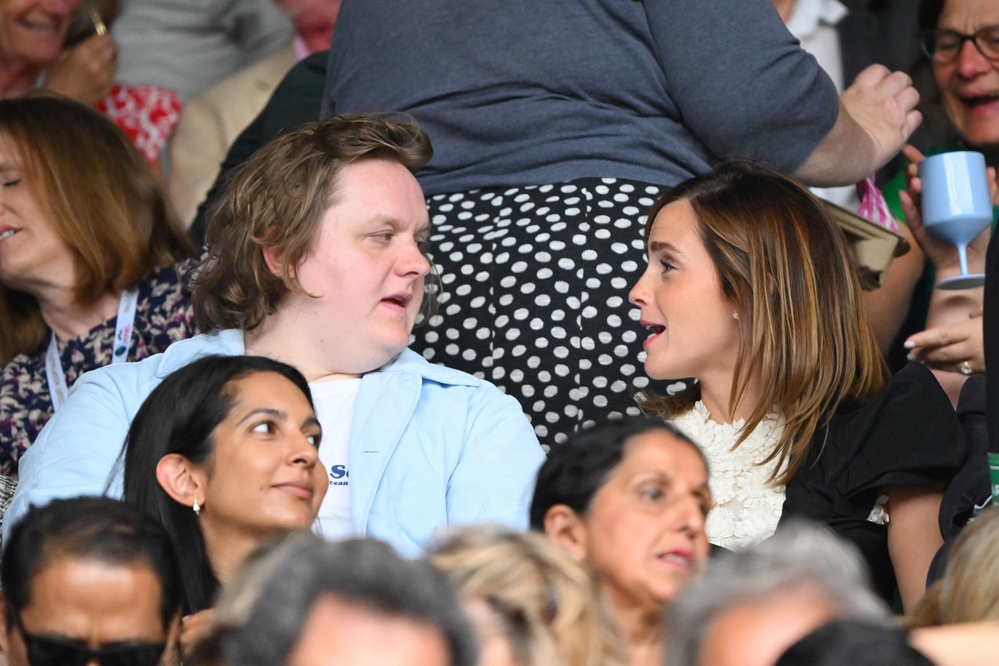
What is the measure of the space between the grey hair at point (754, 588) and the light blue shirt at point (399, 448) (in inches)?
38.7

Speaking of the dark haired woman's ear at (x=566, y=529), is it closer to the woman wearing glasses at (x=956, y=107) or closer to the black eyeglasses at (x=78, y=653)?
the black eyeglasses at (x=78, y=653)

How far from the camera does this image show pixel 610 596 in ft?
5.72

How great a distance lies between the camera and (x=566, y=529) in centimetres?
183

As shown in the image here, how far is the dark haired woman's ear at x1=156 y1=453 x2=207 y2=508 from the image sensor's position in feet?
6.74

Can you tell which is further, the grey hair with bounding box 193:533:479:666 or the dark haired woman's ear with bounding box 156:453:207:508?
the dark haired woman's ear with bounding box 156:453:207:508

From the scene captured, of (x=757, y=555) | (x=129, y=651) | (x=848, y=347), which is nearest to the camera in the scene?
(x=757, y=555)

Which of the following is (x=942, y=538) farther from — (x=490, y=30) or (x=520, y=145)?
(x=490, y=30)

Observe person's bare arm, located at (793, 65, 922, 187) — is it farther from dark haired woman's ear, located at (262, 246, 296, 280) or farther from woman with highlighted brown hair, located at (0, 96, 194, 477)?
woman with highlighted brown hair, located at (0, 96, 194, 477)

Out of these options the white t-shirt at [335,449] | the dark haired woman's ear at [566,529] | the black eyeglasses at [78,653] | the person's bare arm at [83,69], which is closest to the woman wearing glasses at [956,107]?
the white t-shirt at [335,449]

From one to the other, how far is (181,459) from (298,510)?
0.68ft

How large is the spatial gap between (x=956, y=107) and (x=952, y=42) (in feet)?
0.49

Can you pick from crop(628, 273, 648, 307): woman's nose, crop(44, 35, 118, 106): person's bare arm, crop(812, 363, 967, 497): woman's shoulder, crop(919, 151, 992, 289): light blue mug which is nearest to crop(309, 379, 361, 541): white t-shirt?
crop(628, 273, 648, 307): woman's nose

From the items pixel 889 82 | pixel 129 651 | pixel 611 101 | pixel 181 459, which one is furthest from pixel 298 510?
pixel 889 82

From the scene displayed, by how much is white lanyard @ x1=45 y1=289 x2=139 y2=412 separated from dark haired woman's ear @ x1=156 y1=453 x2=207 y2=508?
2.89ft
